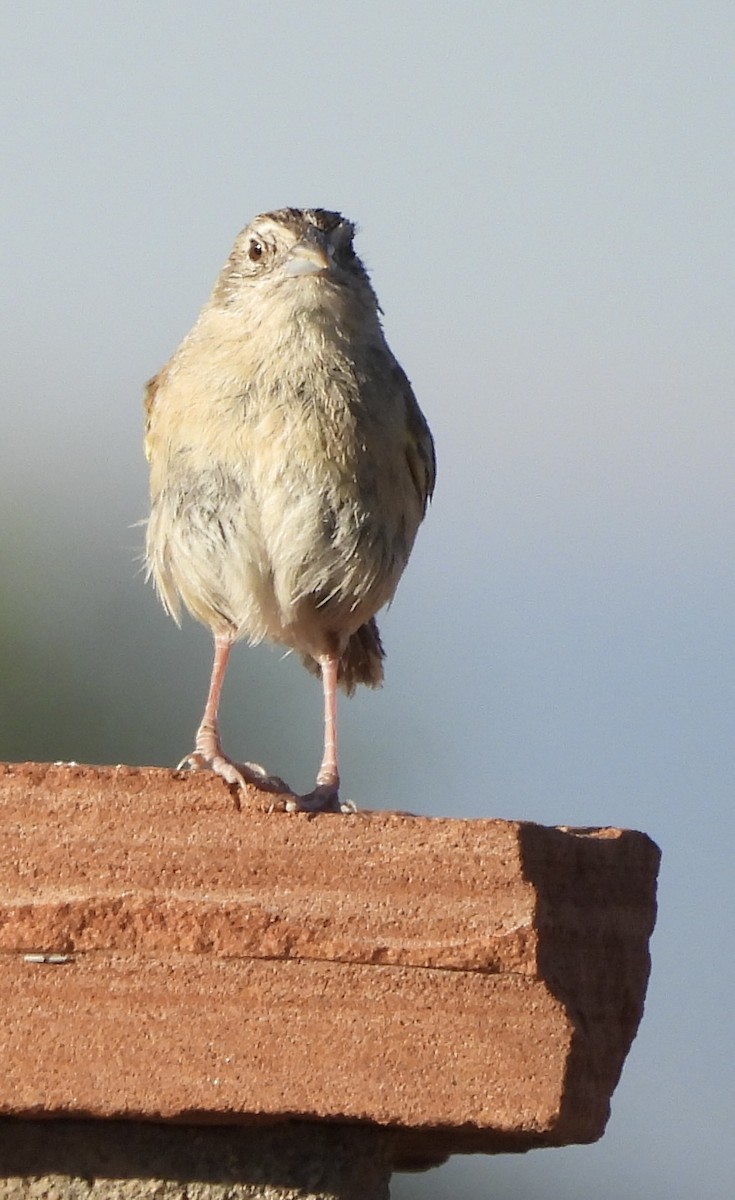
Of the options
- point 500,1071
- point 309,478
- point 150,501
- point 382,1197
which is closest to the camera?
point 500,1071

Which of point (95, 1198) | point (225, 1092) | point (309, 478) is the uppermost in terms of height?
point (309, 478)

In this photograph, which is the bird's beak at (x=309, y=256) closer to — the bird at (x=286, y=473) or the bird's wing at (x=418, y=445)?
the bird at (x=286, y=473)

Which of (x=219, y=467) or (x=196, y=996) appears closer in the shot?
(x=196, y=996)

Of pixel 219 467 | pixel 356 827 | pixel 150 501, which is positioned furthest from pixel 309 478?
pixel 356 827

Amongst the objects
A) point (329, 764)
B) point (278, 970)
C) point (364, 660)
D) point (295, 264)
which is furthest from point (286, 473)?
point (278, 970)

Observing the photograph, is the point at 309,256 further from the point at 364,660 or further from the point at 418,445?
the point at 364,660

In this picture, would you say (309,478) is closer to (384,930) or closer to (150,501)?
(150,501)

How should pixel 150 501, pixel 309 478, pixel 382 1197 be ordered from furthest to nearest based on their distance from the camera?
1. pixel 150 501
2. pixel 309 478
3. pixel 382 1197

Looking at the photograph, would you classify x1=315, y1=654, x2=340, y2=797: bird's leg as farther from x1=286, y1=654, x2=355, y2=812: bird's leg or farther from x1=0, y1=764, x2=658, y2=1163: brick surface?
x1=0, y1=764, x2=658, y2=1163: brick surface
